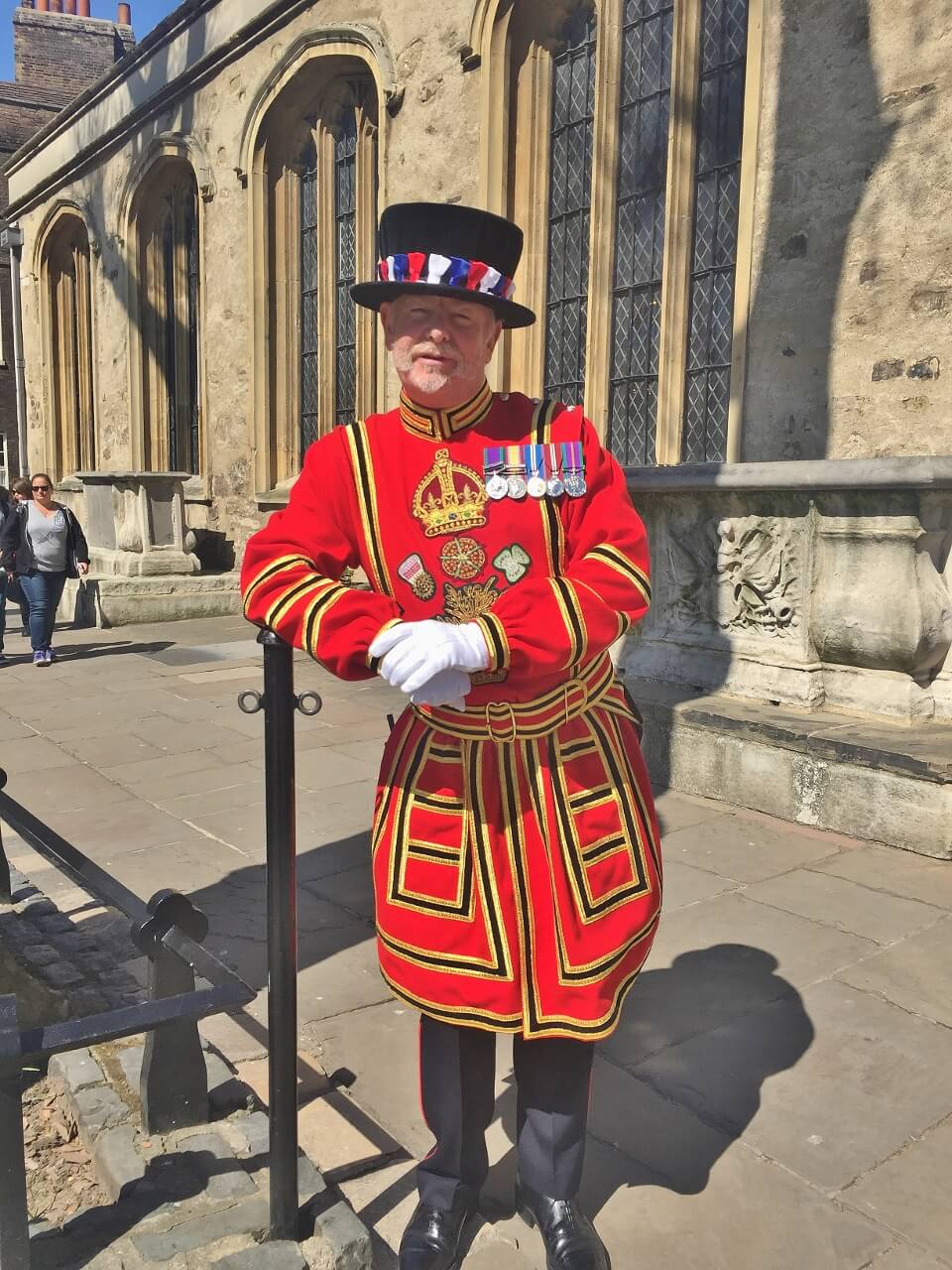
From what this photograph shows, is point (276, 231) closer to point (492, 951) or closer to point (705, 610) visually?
point (705, 610)

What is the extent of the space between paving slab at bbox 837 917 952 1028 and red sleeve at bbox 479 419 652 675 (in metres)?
1.73

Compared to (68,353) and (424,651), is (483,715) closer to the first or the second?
(424,651)

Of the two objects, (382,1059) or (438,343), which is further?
(382,1059)

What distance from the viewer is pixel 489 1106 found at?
6.71 ft

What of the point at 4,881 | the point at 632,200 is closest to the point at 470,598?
the point at 4,881

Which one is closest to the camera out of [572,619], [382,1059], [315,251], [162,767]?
[572,619]

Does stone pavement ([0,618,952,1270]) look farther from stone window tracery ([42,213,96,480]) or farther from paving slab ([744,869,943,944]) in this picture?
stone window tracery ([42,213,96,480])

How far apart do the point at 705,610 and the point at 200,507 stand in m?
10.8

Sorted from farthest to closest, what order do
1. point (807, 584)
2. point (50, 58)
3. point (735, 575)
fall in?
point (50, 58) → point (735, 575) → point (807, 584)

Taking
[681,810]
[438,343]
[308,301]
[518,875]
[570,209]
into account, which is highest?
[570,209]

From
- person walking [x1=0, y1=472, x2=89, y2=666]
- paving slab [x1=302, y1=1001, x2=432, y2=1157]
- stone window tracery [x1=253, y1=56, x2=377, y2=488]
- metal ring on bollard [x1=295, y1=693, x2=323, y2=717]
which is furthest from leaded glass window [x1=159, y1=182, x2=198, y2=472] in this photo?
metal ring on bollard [x1=295, y1=693, x2=323, y2=717]

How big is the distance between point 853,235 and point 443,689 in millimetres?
6305

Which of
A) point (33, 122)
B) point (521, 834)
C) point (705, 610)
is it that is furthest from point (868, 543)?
point (33, 122)

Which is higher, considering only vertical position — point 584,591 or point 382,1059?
point 584,591
